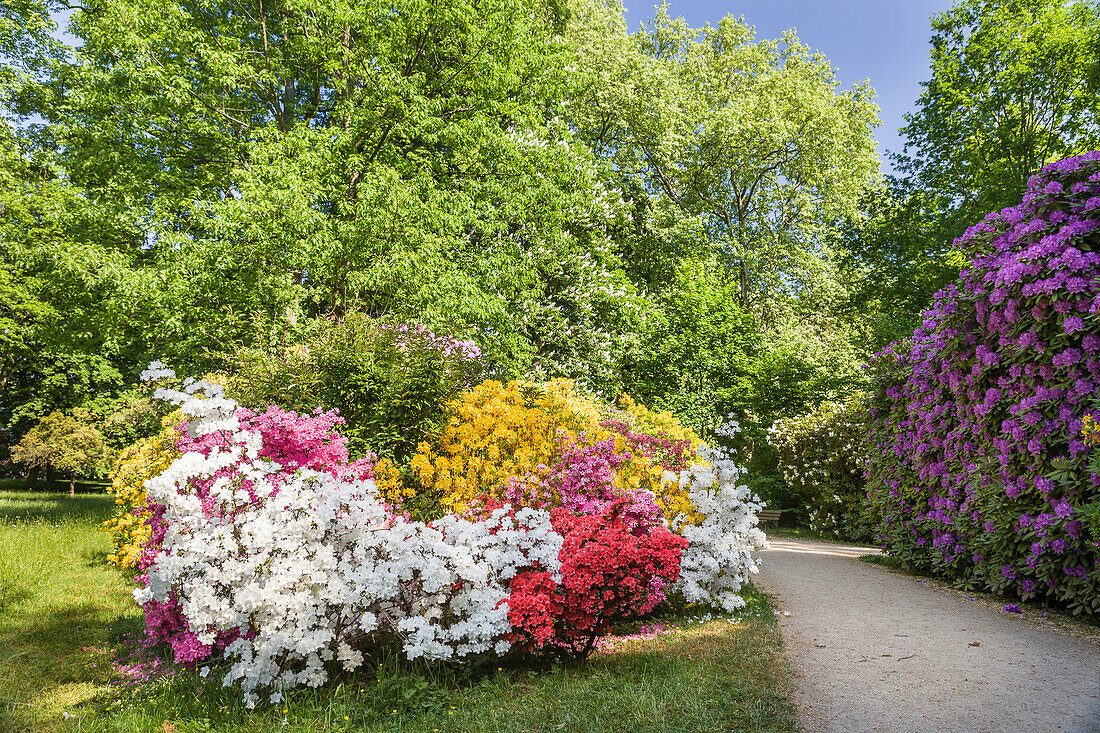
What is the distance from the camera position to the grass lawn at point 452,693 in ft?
11.1

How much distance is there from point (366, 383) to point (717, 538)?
4.07 metres

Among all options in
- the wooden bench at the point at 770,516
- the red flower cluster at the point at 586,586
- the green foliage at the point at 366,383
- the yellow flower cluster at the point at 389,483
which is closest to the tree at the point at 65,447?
the green foliage at the point at 366,383

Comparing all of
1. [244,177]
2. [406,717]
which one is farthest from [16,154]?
[406,717]

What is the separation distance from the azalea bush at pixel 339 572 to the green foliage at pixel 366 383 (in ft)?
6.89

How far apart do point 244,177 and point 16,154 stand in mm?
7692

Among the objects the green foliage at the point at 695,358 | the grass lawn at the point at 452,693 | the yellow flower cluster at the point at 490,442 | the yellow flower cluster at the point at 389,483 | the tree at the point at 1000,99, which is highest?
the tree at the point at 1000,99

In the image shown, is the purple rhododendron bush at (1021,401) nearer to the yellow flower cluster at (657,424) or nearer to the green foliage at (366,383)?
the yellow flower cluster at (657,424)

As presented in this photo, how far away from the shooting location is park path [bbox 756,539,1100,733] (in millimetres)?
3287

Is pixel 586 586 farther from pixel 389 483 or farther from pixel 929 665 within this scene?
pixel 389 483

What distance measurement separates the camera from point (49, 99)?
40.3 feet

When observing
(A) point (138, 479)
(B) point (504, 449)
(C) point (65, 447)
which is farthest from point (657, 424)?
(C) point (65, 447)

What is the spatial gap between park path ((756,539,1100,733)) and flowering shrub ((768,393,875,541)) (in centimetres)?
604

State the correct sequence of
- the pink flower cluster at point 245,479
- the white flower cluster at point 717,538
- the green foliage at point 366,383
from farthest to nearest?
the green foliage at point 366,383 → the white flower cluster at point 717,538 → the pink flower cluster at point 245,479

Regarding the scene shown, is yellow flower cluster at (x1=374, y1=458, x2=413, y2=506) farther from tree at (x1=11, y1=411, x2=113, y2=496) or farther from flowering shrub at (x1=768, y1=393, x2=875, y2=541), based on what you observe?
tree at (x1=11, y1=411, x2=113, y2=496)
